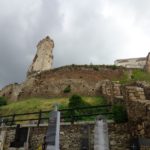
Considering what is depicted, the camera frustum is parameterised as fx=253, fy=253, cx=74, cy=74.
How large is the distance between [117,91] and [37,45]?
103 ft

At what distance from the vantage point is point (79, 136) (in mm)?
11984

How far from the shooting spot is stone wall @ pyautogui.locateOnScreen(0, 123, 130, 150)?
1116 centimetres

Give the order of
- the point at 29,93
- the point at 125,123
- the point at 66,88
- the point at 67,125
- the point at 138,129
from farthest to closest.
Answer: the point at 29,93, the point at 66,88, the point at 67,125, the point at 125,123, the point at 138,129

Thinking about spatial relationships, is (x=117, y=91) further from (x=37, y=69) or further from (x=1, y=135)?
(x=37, y=69)

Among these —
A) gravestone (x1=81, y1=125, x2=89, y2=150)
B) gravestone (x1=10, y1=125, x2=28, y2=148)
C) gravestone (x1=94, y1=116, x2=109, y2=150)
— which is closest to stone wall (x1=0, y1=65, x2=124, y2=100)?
gravestone (x1=10, y1=125, x2=28, y2=148)

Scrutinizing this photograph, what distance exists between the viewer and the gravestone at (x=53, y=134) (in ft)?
29.1

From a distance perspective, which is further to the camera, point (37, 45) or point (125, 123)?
point (37, 45)

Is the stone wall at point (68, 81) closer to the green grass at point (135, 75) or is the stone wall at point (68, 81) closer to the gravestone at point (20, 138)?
the green grass at point (135, 75)

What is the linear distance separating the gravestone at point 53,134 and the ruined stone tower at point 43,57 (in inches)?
1460

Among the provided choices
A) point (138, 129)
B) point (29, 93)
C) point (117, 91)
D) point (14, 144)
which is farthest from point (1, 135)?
point (29, 93)

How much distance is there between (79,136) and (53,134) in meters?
3.00

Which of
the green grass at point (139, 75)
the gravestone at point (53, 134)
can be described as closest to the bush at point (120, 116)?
the gravestone at point (53, 134)

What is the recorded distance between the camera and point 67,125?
12508mm

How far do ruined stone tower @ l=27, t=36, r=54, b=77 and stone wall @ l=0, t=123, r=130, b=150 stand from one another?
33.7m
